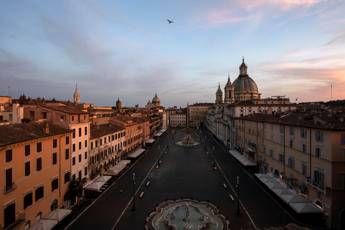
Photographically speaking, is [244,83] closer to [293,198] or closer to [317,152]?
[317,152]

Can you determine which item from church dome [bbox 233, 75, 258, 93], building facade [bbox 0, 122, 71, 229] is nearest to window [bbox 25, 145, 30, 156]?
building facade [bbox 0, 122, 71, 229]

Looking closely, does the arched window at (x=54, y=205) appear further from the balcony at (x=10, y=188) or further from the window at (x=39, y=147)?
the balcony at (x=10, y=188)

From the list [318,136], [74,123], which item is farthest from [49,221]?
[318,136]

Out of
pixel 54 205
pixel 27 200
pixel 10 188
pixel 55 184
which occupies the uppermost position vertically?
pixel 10 188

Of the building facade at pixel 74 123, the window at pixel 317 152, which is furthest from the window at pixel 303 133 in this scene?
the building facade at pixel 74 123

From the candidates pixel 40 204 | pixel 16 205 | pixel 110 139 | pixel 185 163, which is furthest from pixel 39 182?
pixel 185 163

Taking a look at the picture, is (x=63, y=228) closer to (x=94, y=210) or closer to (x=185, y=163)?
(x=94, y=210)
